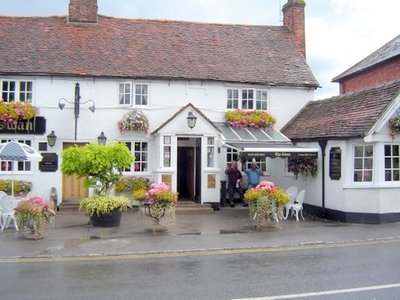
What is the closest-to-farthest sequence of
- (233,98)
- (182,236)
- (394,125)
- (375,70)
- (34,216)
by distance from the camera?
(34,216)
(182,236)
(394,125)
(233,98)
(375,70)

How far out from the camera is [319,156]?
55.8 feet

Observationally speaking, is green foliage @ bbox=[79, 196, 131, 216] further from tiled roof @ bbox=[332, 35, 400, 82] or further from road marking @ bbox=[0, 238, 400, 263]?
tiled roof @ bbox=[332, 35, 400, 82]

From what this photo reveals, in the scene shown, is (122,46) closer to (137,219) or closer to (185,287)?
(137,219)

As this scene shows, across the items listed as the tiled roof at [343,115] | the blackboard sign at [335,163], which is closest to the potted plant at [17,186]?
the tiled roof at [343,115]

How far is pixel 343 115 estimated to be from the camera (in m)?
16.8

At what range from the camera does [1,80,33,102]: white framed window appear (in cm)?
1858

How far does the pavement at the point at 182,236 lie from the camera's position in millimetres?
10695

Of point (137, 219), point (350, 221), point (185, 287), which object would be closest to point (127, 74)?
point (137, 219)

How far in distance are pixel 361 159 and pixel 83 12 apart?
13.6m

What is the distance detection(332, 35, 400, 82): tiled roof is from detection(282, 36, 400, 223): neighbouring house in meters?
9.52

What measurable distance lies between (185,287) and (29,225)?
6.32 metres

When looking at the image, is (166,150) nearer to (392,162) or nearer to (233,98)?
(233,98)

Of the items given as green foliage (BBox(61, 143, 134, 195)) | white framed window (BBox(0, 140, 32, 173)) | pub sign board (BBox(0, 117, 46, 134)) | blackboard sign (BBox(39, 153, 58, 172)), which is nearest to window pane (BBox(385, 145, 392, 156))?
green foliage (BBox(61, 143, 134, 195))

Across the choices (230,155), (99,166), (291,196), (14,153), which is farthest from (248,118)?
(14,153)
